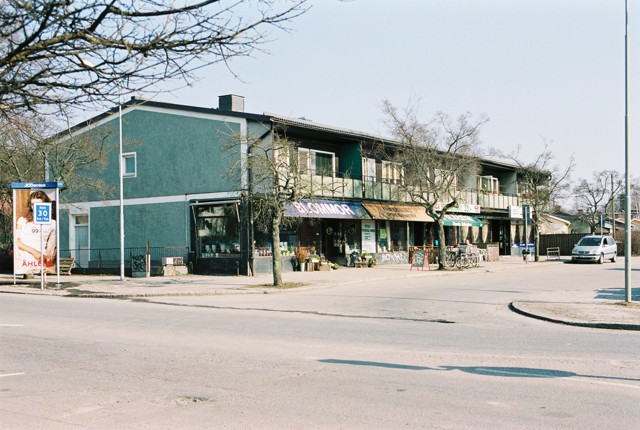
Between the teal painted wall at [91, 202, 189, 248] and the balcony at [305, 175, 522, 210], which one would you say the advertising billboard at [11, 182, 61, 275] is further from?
the balcony at [305, 175, 522, 210]

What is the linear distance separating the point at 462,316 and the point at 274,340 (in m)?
5.48

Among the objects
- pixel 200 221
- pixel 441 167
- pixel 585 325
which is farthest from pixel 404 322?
pixel 441 167

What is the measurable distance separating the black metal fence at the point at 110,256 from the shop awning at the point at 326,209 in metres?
5.85

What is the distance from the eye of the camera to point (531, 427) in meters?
5.92

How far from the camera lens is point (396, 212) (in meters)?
36.6

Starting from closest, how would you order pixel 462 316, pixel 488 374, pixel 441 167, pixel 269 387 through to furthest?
pixel 269 387 < pixel 488 374 < pixel 462 316 < pixel 441 167

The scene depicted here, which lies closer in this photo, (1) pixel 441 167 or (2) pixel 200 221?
(2) pixel 200 221

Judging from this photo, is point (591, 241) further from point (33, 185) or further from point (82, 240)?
point (33, 185)

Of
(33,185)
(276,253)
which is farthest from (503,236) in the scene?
(33,185)

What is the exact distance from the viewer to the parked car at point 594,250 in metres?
40.8

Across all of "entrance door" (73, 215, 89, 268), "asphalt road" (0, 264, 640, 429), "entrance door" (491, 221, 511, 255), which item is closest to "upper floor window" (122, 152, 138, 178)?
"entrance door" (73, 215, 89, 268)

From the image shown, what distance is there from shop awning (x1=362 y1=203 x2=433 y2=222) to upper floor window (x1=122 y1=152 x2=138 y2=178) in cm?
1205

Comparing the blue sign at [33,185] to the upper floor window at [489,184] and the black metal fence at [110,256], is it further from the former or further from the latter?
the upper floor window at [489,184]

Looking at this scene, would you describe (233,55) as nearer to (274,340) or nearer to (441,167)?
(274,340)
